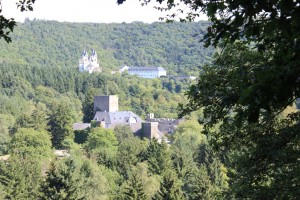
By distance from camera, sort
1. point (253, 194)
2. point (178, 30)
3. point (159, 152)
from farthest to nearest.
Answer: point (178, 30) < point (159, 152) < point (253, 194)

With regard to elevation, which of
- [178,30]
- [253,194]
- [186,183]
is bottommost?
[186,183]

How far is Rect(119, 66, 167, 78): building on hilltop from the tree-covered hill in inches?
154

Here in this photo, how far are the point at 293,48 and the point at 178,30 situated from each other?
177m

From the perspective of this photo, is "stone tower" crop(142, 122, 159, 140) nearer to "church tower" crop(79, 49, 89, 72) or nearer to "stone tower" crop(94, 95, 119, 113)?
"stone tower" crop(94, 95, 119, 113)

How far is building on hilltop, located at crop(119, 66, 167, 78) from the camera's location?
157125mm

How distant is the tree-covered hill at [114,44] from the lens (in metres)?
161

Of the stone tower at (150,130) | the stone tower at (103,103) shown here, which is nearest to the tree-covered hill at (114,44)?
the stone tower at (103,103)

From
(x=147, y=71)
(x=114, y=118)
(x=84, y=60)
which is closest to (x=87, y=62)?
(x=84, y=60)

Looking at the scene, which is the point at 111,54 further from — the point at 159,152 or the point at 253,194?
the point at 253,194

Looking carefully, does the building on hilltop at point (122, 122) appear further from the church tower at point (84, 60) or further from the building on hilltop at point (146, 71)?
the church tower at point (84, 60)

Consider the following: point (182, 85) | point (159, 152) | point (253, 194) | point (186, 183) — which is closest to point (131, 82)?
point (182, 85)

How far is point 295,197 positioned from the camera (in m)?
8.95

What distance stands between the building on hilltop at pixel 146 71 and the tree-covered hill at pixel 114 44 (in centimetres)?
392

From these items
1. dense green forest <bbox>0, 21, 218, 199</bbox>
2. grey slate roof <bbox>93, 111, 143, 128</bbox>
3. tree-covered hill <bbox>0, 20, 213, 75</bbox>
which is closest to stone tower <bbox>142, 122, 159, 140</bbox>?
dense green forest <bbox>0, 21, 218, 199</bbox>
